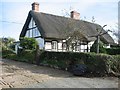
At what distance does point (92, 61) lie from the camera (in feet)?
41.2

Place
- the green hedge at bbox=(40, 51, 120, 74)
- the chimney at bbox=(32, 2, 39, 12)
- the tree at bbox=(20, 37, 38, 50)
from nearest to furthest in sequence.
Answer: the green hedge at bbox=(40, 51, 120, 74) → the tree at bbox=(20, 37, 38, 50) → the chimney at bbox=(32, 2, 39, 12)

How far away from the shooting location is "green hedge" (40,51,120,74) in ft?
38.8

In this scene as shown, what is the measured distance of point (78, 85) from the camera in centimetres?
915

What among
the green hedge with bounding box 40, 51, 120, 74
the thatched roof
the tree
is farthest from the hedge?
the thatched roof

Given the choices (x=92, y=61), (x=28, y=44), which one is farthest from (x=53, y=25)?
(x=92, y=61)

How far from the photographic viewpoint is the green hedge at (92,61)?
1184 centimetres

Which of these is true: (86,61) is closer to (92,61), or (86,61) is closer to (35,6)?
(92,61)

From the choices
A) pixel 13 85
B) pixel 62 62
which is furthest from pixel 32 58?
pixel 13 85

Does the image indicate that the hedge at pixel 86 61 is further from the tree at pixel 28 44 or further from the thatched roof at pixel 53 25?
the thatched roof at pixel 53 25

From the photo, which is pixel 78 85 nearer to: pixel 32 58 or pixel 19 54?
pixel 32 58

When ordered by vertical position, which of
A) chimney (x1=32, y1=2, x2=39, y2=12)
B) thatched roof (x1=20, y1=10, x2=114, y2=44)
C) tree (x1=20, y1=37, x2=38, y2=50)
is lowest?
tree (x1=20, y1=37, x2=38, y2=50)

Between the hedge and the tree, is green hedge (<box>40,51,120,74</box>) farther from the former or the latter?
the tree

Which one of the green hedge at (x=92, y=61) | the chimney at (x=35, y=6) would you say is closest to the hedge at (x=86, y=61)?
the green hedge at (x=92, y=61)

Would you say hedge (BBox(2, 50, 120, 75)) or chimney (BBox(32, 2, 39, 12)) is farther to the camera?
chimney (BBox(32, 2, 39, 12))
